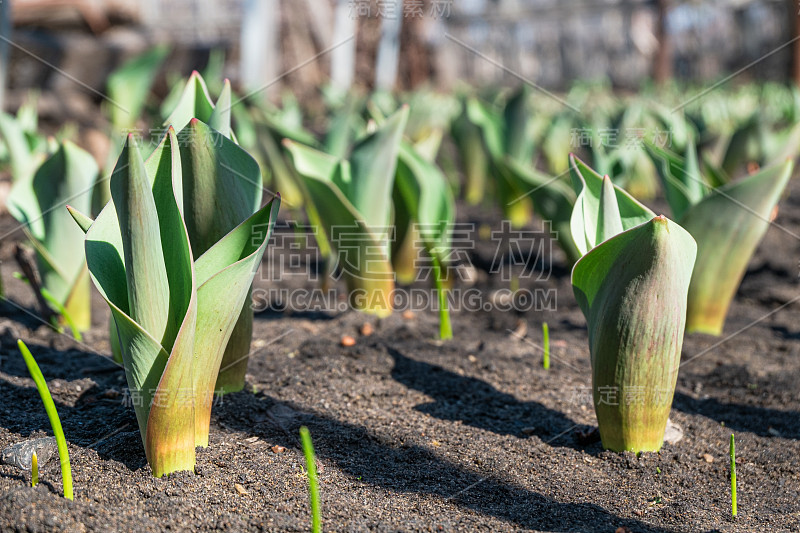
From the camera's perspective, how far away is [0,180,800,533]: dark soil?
115cm

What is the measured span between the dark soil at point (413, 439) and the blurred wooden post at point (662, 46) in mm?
9573

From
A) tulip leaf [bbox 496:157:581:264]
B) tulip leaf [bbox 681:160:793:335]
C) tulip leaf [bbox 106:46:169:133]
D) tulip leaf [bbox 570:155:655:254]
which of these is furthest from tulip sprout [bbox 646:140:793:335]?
tulip leaf [bbox 106:46:169:133]

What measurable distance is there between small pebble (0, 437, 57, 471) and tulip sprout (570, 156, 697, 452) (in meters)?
0.93

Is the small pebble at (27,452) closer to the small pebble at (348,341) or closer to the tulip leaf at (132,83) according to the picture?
the small pebble at (348,341)

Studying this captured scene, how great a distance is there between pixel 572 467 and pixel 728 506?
0.89ft

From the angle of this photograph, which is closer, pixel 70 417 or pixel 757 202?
pixel 70 417

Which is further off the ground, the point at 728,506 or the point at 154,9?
the point at 154,9

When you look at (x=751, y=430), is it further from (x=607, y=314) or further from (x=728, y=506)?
(x=607, y=314)

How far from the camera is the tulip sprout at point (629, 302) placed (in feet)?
3.85

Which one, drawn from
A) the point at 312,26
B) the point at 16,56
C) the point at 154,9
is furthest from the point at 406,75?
the point at 16,56

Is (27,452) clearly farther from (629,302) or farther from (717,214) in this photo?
(717,214)

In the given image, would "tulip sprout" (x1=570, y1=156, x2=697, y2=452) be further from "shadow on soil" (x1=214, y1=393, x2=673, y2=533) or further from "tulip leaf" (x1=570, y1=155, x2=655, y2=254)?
"shadow on soil" (x1=214, y1=393, x2=673, y2=533)

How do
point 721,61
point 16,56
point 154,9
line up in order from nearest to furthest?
point 16,56, point 154,9, point 721,61

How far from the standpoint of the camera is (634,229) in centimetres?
114
